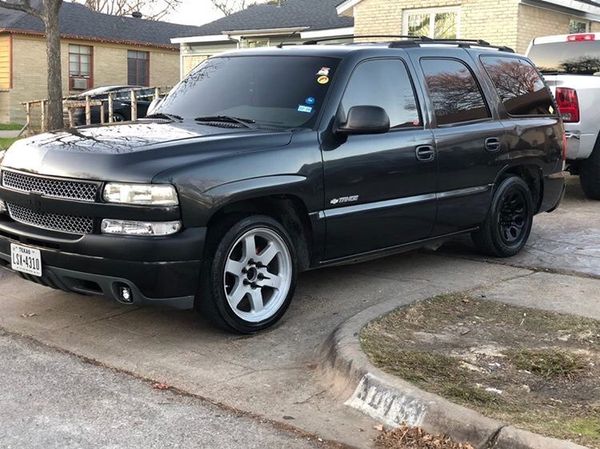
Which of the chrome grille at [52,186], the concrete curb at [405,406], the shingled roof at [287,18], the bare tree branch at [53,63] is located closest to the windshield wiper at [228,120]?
the chrome grille at [52,186]

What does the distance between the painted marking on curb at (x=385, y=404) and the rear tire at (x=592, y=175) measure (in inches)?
267

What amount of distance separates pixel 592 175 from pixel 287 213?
6065 millimetres

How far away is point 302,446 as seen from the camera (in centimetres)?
346

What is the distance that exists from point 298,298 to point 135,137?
5.70 ft

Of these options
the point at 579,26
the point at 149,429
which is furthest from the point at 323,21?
the point at 149,429

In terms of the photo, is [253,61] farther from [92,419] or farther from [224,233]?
[92,419]

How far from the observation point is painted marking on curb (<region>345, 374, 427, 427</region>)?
140 inches

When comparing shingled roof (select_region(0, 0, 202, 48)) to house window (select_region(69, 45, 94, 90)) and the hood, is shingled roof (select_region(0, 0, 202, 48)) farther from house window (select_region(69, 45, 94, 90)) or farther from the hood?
the hood

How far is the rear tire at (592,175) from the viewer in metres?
9.56

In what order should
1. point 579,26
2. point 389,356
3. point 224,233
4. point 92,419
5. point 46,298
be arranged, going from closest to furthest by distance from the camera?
point 92,419 < point 389,356 < point 224,233 < point 46,298 < point 579,26

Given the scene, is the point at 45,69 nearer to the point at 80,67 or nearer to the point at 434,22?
the point at 80,67

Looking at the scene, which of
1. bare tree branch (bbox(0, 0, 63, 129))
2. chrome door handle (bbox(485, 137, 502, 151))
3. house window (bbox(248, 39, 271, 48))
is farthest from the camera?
house window (bbox(248, 39, 271, 48))

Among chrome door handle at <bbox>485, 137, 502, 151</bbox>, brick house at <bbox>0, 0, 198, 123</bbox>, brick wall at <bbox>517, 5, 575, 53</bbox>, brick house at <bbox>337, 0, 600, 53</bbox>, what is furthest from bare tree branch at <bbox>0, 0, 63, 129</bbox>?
chrome door handle at <bbox>485, 137, 502, 151</bbox>

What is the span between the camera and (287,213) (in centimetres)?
505
